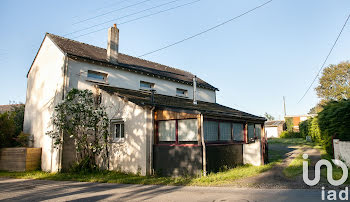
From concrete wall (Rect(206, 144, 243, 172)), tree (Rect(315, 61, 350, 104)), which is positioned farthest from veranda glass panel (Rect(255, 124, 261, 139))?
tree (Rect(315, 61, 350, 104))

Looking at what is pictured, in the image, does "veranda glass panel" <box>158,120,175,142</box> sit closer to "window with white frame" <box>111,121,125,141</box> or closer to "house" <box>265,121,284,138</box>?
"window with white frame" <box>111,121,125,141</box>

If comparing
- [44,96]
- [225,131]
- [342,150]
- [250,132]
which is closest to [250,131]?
[250,132]

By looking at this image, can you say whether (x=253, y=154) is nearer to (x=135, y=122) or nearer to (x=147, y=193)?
(x=135, y=122)

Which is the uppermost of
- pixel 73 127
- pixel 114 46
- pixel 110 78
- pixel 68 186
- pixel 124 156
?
pixel 114 46

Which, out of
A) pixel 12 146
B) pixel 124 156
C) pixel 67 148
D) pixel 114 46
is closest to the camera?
pixel 124 156

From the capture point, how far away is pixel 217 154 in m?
10.9

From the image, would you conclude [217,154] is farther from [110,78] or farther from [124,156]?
[110,78]

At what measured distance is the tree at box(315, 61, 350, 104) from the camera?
43125 millimetres

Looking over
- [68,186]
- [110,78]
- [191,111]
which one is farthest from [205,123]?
[110,78]

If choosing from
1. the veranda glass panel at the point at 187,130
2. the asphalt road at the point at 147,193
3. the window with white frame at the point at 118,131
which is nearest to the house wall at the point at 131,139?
the window with white frame at the point at 118,131

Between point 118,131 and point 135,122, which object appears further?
point 118,131

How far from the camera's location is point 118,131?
1270 cm

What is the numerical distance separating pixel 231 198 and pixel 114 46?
13092 mm

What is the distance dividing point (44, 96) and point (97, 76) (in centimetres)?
344
